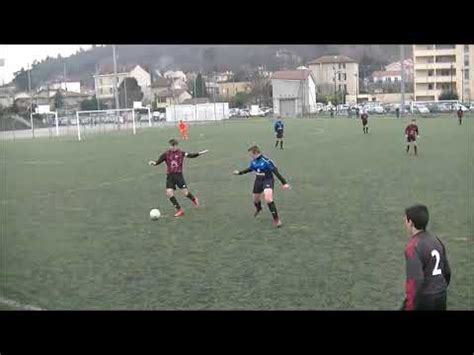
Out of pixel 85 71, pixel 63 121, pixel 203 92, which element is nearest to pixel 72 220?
pixel 63 121

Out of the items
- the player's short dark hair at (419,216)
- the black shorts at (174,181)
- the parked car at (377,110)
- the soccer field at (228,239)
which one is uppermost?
the parked car at (377,110)

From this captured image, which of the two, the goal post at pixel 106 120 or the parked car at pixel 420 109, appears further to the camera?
the parked car at pixel 420 109

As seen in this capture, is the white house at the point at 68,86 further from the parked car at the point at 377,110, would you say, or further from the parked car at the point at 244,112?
the parked car at the point at 377,110

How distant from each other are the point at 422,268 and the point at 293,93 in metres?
67.5

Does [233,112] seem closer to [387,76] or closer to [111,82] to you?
[111,82]

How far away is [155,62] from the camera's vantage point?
96562 mm

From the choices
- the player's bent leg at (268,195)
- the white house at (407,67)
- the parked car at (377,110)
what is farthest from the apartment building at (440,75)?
the player's bent leg at (268,195)

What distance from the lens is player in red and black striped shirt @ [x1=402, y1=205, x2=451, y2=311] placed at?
4.59m

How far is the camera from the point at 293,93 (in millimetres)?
71125

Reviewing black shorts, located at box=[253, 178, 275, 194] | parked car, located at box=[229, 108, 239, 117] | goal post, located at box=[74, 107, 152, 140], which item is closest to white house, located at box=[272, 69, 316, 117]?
parked car, located at box=[229, 108, 239, 117]

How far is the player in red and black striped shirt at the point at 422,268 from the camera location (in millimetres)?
4594

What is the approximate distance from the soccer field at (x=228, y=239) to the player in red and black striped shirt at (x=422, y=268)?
1817mm

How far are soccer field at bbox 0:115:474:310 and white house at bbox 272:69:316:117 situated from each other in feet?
164
